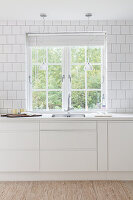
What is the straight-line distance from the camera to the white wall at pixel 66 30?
4.50 m

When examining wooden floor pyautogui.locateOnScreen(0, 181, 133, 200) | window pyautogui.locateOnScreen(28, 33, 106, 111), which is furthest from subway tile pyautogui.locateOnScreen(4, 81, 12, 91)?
wooden floor pyautogui.locateOnScreen(0, 181, 133, 200)

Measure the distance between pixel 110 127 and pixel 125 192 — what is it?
34.9 inches

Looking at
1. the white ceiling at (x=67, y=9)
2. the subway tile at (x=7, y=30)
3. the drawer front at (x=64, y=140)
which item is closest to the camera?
the white ceiling at (x=67, y=9)

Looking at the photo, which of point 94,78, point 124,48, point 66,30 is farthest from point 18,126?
point 124,48

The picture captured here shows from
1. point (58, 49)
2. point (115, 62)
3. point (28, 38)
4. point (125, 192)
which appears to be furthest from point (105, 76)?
point (125, 192)

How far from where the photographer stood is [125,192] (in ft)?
11.3

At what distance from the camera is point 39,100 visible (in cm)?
468

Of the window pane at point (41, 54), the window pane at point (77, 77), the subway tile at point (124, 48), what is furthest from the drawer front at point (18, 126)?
the subway tile at point (124, 48)

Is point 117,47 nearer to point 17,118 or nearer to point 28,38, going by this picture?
point 28,38

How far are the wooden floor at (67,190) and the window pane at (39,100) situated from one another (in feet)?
4.48

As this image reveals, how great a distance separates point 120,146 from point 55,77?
162 cm

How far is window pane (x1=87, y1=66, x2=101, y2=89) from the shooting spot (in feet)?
15.4

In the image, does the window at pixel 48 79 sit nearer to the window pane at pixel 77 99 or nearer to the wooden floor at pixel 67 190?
the window pane at pixel 77 99

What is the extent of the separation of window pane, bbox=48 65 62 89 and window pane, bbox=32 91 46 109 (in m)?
0.20
